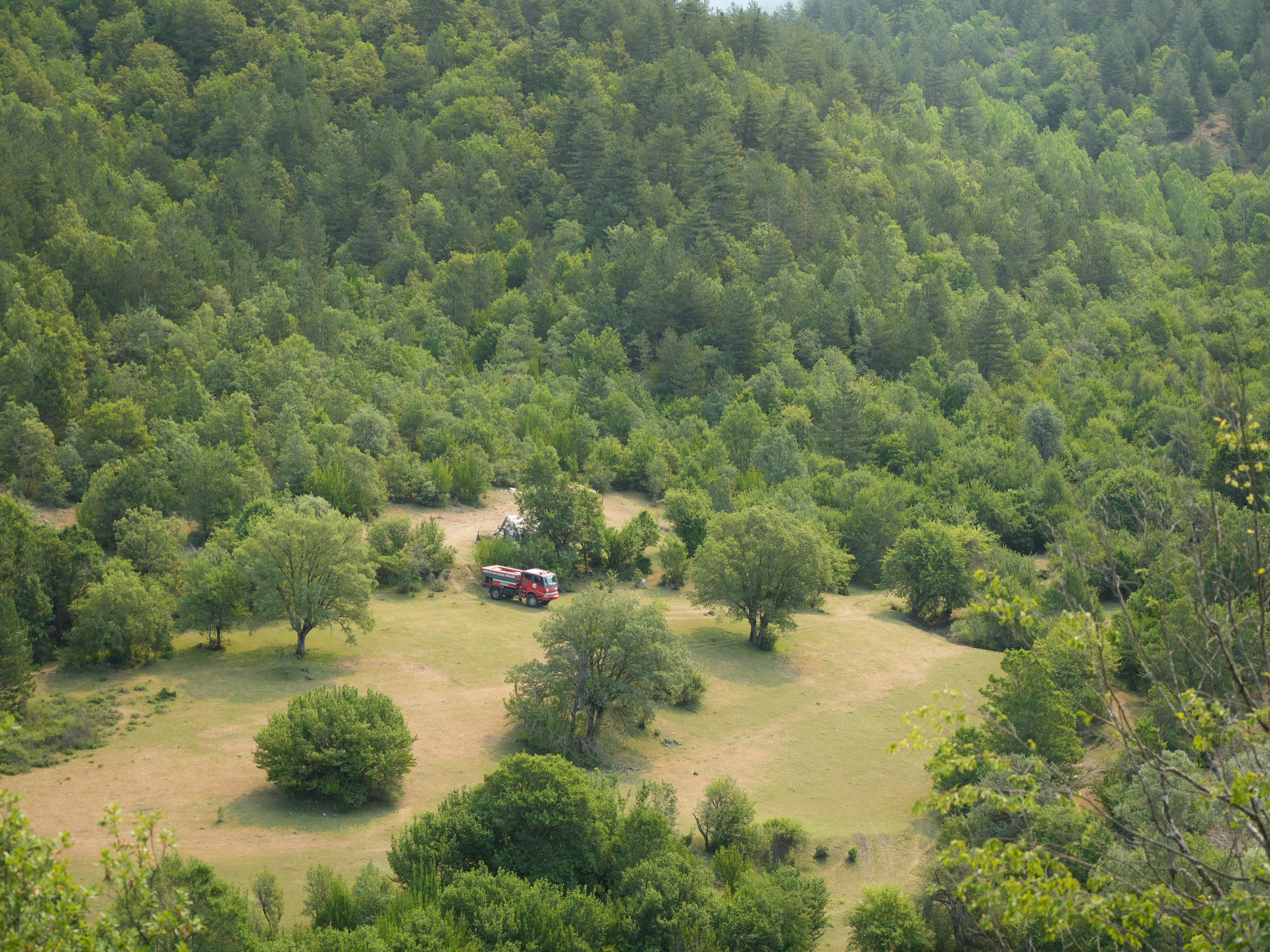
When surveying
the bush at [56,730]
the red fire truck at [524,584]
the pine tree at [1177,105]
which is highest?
the pine tree at [1177,105]

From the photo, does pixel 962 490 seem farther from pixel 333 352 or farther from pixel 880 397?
pixel 333 352

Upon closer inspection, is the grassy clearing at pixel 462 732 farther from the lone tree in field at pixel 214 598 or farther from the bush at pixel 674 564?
the bush at pixel 674 564

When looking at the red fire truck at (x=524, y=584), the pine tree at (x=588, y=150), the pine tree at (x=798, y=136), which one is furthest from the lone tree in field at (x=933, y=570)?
the pine tree at (x=588, y=150)

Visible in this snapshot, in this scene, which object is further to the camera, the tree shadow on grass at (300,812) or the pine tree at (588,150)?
the pine tree at (588,150)

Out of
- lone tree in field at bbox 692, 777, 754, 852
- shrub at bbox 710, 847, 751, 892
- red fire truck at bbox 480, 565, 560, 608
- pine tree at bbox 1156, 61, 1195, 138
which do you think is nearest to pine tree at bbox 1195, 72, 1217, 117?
pine tree at bbox 1156, 61, 1195, 138

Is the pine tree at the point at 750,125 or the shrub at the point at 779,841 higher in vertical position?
the pine tree at the point at 750,125

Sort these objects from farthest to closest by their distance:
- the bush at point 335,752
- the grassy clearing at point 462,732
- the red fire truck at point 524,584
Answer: the red fire truck at point 524,584 < the bush at point 335,752 < the grassy clearing at point 462,732

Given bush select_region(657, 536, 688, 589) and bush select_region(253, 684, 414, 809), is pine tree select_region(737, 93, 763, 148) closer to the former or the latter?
bush select_region(657, 536, 688, 589)
